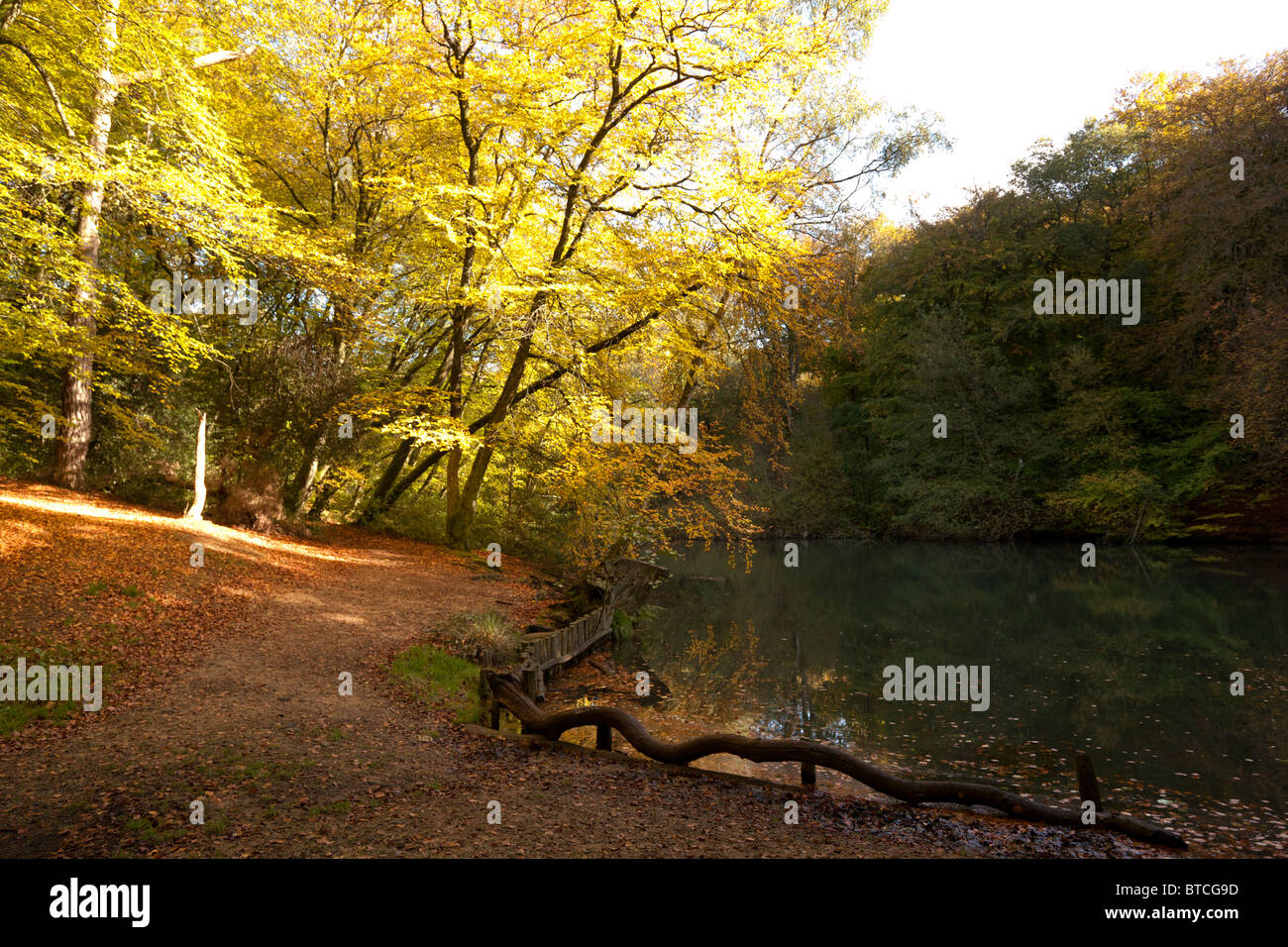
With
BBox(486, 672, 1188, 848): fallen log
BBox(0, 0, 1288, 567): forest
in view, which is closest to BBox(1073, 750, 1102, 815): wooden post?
BBox(486, 672, 1188, 848): fallen log

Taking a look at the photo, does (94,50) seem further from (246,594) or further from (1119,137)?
(1119,137)

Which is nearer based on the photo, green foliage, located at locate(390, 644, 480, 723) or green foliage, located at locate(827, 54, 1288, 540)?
green foliage, located at locate(390, 644, 480, 723)

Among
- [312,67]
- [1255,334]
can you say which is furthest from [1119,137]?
[312,67]

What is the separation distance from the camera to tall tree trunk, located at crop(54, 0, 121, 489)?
10.8 m

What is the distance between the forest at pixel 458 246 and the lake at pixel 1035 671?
3.18 m

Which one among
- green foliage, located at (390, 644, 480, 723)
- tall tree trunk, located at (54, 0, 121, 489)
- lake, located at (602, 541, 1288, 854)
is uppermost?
tall tree trunk, located at (54, 0, 121, 489)

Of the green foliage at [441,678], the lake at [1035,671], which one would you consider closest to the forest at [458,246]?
the lake at [1035,671]

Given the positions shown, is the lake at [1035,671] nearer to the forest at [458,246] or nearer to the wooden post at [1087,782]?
the wooden post at [1087,782]

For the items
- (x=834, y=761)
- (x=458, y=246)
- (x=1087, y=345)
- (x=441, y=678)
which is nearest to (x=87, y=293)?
(x=458, y=246)

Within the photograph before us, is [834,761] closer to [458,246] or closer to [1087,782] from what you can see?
[1087,782]

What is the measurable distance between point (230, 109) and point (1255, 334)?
1174 inches

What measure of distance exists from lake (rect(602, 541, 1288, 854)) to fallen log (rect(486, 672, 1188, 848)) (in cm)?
132

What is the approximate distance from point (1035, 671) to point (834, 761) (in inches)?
312

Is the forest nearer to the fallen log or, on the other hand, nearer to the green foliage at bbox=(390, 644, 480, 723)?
the green foliage at bbox=(390, 644, 480, 723)
